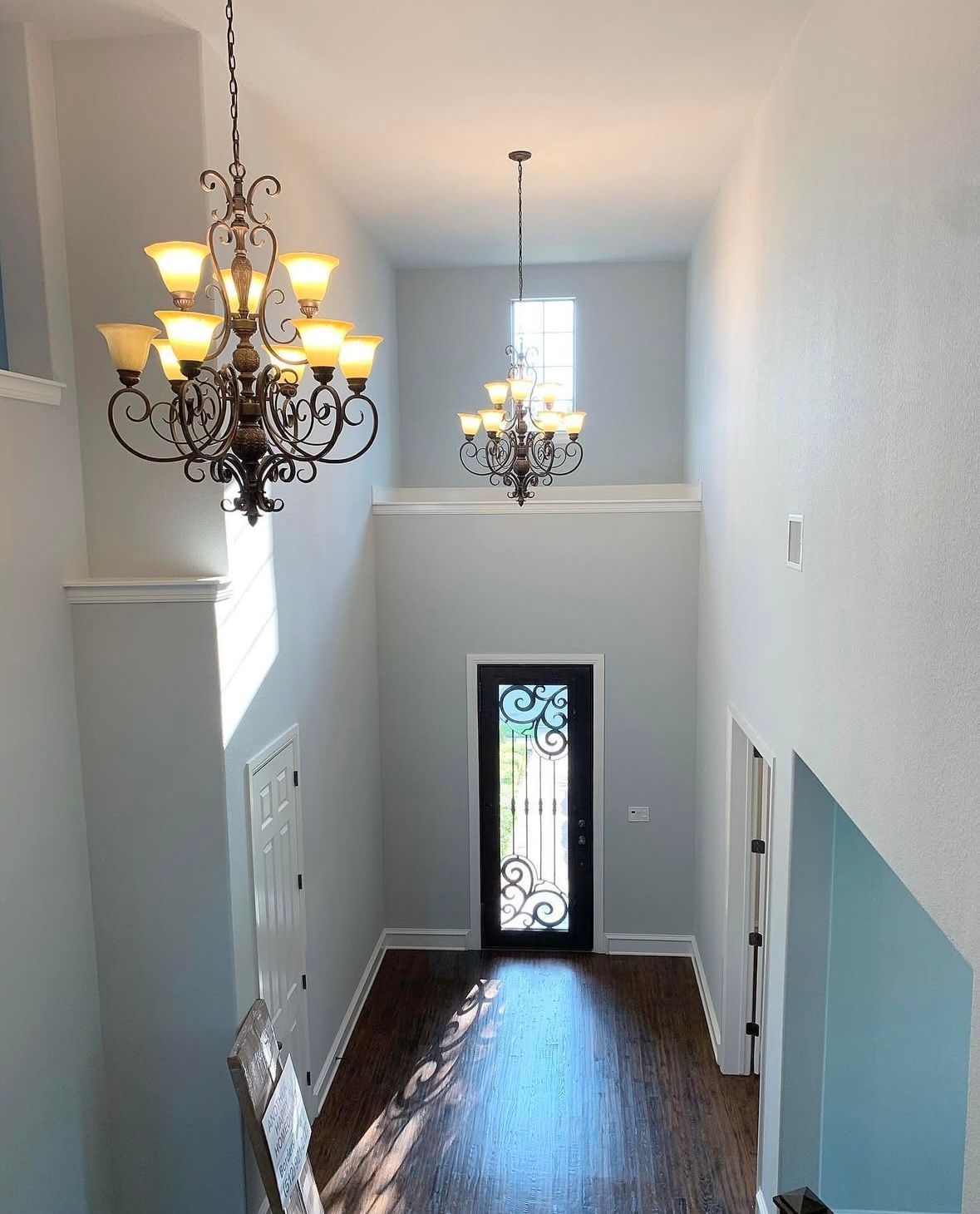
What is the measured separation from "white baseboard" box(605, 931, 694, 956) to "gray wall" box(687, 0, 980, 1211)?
2.63 meters

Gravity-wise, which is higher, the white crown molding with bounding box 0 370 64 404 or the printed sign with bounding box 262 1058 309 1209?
the white crown molding with bounding box 0 370 64 404

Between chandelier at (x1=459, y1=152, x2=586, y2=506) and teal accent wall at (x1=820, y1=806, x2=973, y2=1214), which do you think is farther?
chandelier at (x1=459, y1=152, x2=586, y2=506)

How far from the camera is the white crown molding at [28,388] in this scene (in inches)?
129

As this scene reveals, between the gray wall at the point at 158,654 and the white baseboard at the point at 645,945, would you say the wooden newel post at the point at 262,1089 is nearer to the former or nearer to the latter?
the gray wall at the point at 158,654

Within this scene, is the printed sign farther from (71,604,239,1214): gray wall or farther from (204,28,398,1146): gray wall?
(204,28,398,1146): gray wall

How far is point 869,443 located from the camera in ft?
9.00

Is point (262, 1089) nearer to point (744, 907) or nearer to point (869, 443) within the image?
point (744, 907)

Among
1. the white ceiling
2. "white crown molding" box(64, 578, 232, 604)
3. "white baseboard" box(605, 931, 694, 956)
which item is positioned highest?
the white ceiling

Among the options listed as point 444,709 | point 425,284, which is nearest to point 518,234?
point 425,284

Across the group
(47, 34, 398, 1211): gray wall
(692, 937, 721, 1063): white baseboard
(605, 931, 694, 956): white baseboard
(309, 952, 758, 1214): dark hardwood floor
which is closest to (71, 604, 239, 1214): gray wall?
(47, 34, 398, 1211): gray wall

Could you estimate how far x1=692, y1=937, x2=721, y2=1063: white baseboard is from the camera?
558 centimetres

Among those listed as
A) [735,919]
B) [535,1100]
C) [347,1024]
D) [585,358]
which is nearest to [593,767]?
[735,919]

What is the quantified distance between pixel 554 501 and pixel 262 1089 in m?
5.28

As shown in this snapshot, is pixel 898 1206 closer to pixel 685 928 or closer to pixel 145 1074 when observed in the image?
pixel 685 928
